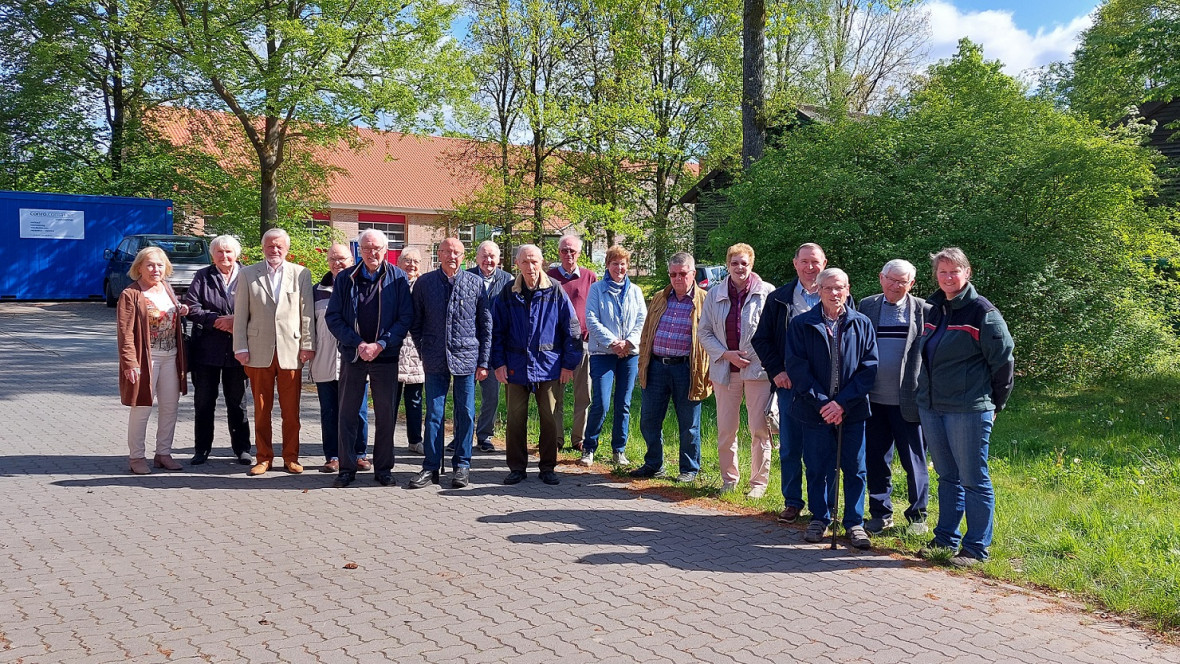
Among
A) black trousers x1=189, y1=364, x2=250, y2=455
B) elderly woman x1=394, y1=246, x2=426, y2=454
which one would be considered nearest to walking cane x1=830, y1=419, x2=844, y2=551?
elderly woman x1=394, y1=246, x2=426, y2=454

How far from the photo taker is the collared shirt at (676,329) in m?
7.48

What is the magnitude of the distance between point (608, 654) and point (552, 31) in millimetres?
22767

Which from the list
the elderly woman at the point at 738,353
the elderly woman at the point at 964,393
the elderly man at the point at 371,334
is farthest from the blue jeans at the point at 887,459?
the elderly man at the point at 371,334

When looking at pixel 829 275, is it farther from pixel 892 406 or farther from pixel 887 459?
pixel 887 459

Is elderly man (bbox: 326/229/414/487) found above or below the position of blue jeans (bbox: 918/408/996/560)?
above

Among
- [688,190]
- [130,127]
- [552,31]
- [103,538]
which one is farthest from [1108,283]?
[130,127]

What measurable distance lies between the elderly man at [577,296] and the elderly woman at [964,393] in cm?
350

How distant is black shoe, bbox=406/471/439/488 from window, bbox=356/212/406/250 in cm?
3891

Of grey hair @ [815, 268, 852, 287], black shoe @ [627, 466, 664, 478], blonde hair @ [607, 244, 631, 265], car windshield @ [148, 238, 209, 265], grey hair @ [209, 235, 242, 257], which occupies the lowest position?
black shoe @ [627, 466, 664, 478]

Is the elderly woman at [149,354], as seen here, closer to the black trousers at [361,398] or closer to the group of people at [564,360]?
the group of people at [564,360]

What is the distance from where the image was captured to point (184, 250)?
894 inches

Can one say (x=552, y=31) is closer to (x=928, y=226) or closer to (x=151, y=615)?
(x=928, y=226)

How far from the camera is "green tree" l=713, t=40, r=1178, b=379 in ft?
36.1

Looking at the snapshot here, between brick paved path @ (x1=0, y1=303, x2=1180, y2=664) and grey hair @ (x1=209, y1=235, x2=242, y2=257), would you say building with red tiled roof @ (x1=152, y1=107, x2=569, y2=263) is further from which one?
brick paved path @ (x1=0, y1=303, x2=1180, y2=664)
